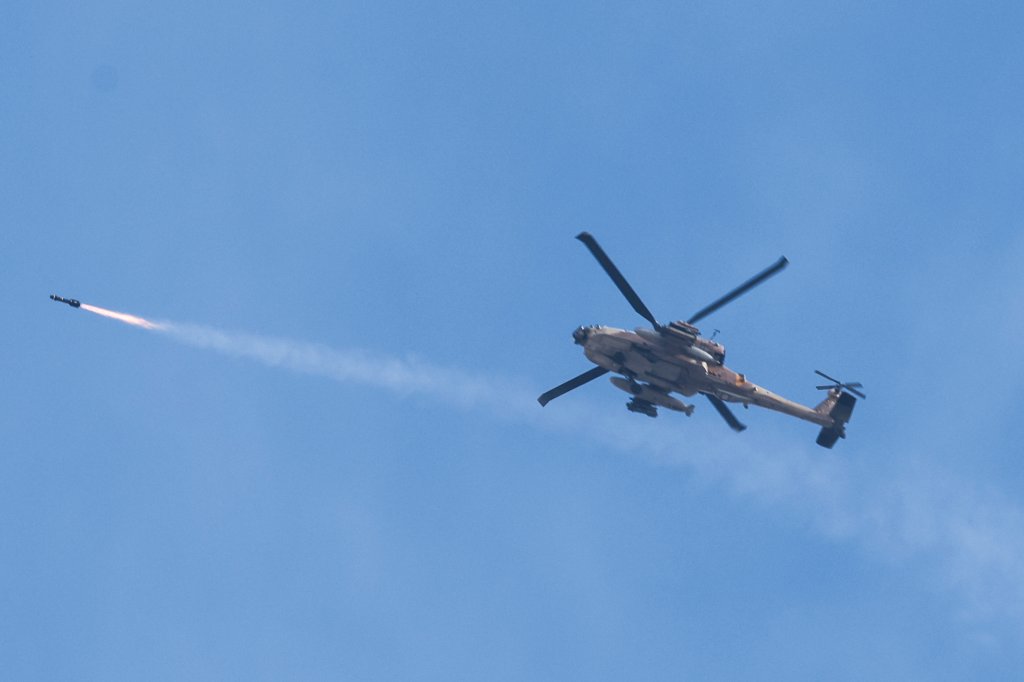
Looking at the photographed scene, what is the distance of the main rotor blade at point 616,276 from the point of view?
69812 millimetres

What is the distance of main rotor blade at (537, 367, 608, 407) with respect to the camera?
→ 260 ft

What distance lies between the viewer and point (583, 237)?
69.6m

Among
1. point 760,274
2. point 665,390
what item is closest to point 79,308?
point 665,390

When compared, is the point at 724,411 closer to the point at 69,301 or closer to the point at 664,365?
the point at 664,365

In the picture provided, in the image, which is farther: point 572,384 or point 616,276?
point 572,384

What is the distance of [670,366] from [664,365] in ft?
1.12

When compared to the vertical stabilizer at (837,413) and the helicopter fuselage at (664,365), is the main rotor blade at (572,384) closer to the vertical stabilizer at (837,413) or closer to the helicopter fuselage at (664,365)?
the helicopter fuselage at (664,365)

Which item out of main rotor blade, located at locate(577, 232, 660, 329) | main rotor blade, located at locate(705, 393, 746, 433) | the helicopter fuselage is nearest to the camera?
main rotor blade, located at locate(577, 232, 660, 329)

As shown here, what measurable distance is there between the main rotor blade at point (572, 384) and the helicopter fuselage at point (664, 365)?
1740 mm

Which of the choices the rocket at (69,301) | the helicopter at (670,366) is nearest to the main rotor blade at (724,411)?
the helicopter at (670,366)

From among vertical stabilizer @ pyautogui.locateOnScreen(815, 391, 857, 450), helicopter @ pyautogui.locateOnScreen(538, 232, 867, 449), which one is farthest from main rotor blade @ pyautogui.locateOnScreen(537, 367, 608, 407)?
vertical stabilizer @ pyautogui.locateOnScreen(815, 391, 857, 450)

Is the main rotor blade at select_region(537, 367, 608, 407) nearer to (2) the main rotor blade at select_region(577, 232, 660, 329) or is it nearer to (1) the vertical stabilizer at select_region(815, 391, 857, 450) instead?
(2) the main rotor blade at select_region(577, 232, 660, 329)

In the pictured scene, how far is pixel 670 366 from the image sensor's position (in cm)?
7575

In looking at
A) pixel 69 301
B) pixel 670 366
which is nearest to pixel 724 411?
pixel 670 366
